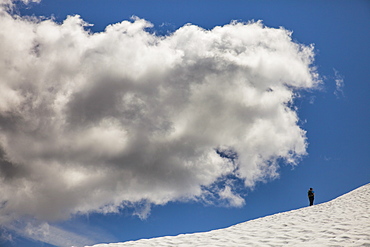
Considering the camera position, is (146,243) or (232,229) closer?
(146,243)

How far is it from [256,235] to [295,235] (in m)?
1.67

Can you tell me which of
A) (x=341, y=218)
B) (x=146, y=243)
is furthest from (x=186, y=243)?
(x=341, y=218)

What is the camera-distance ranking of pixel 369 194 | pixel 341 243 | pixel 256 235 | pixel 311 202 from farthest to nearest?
pixel 311 202
pixel 369 194
pixel 256 235
pixel 341 243

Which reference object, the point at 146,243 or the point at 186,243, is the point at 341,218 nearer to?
the point at 186,243

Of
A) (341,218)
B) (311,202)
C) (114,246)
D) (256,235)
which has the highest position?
(311,202)

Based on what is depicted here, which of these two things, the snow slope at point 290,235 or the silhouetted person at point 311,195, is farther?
the silhouetted person at point 311,195

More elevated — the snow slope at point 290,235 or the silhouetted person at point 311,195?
the silhouetted person at point 311,195

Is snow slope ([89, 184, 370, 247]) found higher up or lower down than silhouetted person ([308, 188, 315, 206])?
lower down

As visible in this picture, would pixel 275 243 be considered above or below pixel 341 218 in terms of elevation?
below

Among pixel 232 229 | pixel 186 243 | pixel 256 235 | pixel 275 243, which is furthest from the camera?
pixel 232 229

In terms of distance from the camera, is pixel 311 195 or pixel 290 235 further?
pixel 311 195

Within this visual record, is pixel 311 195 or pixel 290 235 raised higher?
pixel 311 195

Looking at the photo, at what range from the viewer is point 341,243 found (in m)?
12.1

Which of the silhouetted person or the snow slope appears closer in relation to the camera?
the snow slope
